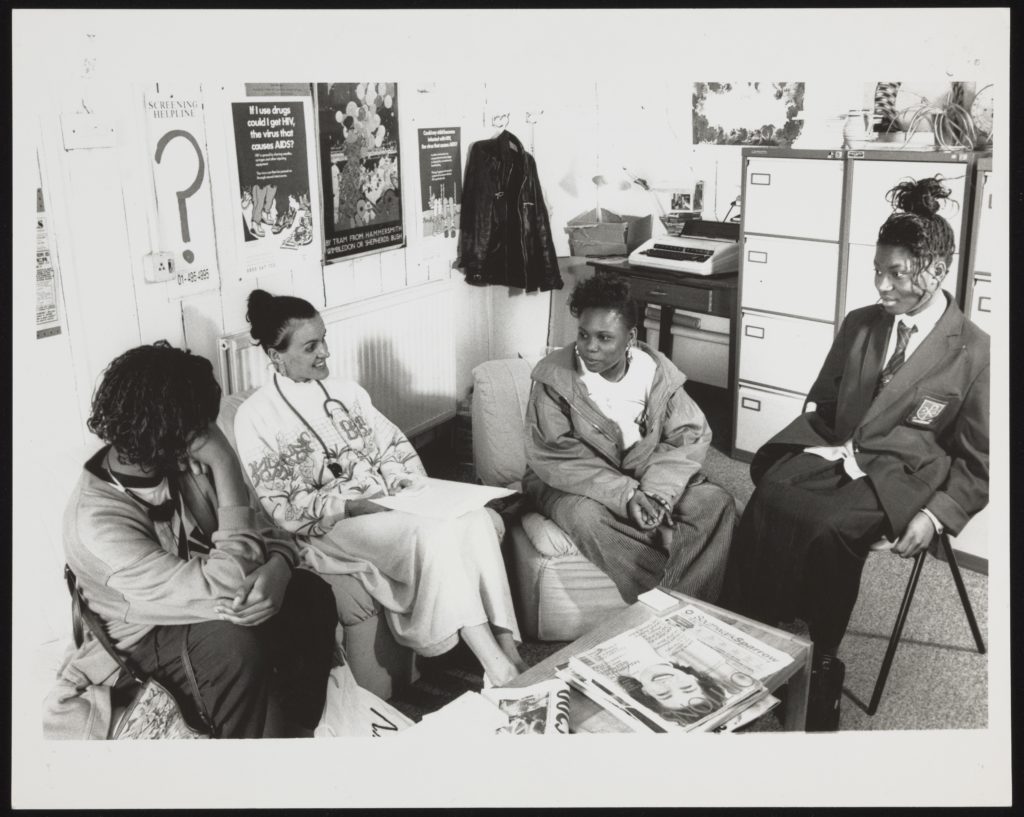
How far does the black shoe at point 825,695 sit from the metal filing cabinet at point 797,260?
2.44 feet

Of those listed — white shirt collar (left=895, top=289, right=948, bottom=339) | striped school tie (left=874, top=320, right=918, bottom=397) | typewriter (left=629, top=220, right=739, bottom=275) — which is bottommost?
striped school tie (left=874, top=320, right=918, bottom=397)

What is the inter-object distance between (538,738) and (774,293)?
1733 millimetres

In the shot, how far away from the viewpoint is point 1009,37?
1.99 meters

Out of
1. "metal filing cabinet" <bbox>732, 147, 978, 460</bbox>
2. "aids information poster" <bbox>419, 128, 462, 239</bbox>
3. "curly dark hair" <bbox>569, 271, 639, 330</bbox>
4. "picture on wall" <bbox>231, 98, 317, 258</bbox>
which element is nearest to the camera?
"picture on wall" <bbox>231, 98, 317, 258</bbox>

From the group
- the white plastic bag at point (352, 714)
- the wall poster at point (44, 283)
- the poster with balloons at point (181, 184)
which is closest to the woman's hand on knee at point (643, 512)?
the white plastic bag at point (352, 714)

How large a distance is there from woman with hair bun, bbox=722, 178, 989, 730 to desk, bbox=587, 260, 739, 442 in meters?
0.62

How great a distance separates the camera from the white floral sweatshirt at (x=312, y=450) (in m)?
2.05

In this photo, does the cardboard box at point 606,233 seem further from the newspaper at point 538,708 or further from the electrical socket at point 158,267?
the newspaper at point 538,708

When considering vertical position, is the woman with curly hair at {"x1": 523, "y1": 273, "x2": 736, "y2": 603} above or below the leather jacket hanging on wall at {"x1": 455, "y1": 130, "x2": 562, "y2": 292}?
below

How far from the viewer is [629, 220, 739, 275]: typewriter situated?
2902 mm

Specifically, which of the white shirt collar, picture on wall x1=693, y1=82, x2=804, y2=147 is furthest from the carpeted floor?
picture on wall x1=693, y1=82, x2=804, y2=147

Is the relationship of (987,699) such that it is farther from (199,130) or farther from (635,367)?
(199,130)

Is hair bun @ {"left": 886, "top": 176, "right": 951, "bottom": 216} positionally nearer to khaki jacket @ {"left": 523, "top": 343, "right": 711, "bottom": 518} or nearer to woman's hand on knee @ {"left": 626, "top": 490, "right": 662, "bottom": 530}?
khaki jacket @ {"left": 523, "top": 343, "right": 711, "bottom": 518}

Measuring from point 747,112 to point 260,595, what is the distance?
1.68m
